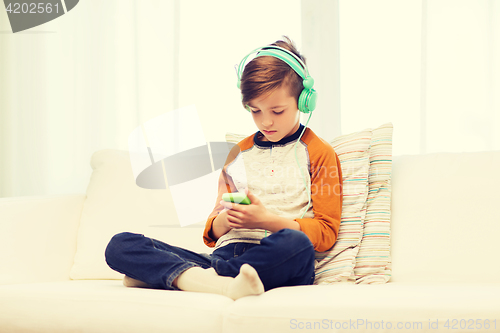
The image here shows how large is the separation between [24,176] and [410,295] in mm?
2022

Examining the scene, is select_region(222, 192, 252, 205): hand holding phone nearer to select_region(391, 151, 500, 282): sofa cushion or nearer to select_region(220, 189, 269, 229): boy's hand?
select_region(220, 189, 269, 229): boy's hand

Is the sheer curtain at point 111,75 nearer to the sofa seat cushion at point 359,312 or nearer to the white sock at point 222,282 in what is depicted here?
the white sock at point 222,282

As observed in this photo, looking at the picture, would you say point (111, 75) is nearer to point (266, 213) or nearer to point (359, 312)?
point (266, 213)

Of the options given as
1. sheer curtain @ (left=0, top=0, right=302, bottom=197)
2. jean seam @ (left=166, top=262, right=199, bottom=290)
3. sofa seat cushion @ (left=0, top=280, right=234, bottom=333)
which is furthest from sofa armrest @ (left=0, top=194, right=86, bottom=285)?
sheer curtain @ (left=0, top=0, right=302, bottom=197)

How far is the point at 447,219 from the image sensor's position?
104cm

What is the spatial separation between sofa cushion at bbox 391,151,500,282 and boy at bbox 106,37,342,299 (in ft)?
0.69

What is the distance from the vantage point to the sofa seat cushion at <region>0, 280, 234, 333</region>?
70 cm

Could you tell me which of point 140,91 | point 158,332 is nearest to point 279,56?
point 158,332

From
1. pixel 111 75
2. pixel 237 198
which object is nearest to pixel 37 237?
pixel 237 198

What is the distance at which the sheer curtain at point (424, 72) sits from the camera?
1498 mm

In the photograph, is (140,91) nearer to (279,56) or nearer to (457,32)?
(279,56)

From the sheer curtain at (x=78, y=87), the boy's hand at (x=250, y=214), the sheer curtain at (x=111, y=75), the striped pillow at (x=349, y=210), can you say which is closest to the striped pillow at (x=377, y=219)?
the striped pillow at (x=349, y=210)

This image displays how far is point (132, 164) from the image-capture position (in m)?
1.29

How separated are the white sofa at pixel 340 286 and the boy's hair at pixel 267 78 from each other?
16.2 inches
